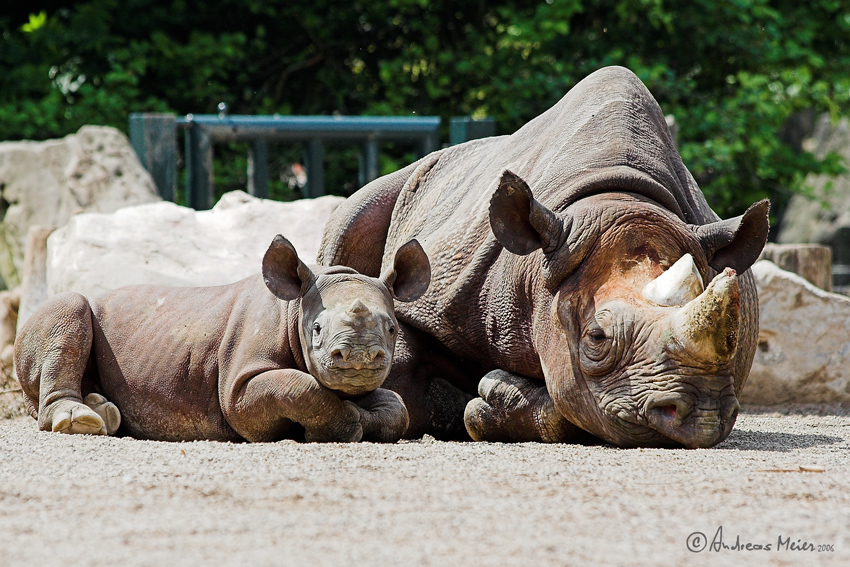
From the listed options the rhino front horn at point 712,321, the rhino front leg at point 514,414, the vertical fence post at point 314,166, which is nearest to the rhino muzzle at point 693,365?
the rhino front horn at point 712,321

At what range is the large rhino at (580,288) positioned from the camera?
438 cm

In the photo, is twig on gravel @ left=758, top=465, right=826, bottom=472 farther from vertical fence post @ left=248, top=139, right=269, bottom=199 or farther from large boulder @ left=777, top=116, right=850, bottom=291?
large boulder @ left=777, top=116, right=850, bottom=291

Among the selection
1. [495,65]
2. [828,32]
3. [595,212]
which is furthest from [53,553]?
[828,32]

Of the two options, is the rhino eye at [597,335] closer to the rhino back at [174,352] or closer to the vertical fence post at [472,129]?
the rhino back at [174,352]

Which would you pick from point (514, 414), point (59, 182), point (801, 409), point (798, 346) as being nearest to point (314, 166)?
point (59, 182)

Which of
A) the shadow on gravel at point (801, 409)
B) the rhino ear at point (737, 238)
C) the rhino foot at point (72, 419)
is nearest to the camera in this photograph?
the rhino ear at point (737, 238)

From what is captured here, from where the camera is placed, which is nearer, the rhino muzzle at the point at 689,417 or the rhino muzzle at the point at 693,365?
the rhino muzzle at the point at 693,365

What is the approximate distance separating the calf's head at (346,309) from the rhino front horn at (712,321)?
1237mm

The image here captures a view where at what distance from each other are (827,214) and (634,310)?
16730 mm

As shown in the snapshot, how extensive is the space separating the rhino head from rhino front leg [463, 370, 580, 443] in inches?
8.6

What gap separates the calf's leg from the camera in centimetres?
521

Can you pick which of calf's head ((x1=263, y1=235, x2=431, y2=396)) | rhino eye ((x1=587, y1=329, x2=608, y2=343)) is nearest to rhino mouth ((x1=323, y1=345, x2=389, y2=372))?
calf's head ((x1=263, y1=235, x2=431, y2=396))

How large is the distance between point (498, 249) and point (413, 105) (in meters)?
8.82

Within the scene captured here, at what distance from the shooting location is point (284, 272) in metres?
5.04
